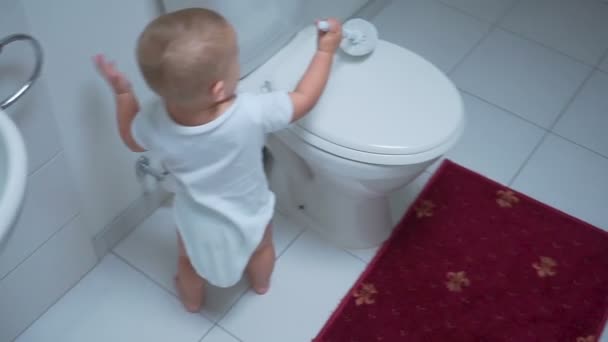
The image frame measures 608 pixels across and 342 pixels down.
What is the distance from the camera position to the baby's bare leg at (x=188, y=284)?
130cm

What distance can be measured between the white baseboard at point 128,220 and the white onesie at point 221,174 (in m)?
0.33

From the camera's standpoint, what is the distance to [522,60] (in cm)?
201

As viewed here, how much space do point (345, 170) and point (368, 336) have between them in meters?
0.39

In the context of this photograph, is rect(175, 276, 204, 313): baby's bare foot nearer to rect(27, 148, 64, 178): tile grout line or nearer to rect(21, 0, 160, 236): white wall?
rect(21, 0, 160, 236): white wall

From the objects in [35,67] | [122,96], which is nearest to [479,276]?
[122,96]

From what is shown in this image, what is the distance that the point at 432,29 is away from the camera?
2.09 meters

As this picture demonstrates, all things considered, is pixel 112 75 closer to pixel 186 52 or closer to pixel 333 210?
pixel 186 52

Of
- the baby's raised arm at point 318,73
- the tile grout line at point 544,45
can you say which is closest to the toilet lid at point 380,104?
the baby's raised arm at point 318,73

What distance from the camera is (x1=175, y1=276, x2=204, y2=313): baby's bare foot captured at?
133 cm

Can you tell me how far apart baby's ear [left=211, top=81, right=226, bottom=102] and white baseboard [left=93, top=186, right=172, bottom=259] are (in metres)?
0.62

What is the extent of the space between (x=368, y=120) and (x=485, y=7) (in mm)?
1201

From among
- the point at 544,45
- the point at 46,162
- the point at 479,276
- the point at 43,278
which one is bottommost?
the point at 479,276

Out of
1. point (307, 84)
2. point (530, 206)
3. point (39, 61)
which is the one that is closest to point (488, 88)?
point (530, 206)

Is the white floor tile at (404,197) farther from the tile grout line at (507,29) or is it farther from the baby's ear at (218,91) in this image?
the baby's ear at (218,91)
